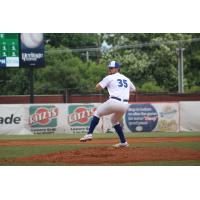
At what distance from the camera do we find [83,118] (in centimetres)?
1688

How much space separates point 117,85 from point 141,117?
7.09 metres

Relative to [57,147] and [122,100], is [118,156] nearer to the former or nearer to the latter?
[122,100]

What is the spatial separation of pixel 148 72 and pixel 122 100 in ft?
35.0

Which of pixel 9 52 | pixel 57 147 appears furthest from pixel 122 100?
pixel 9 52

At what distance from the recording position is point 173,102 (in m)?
17.7

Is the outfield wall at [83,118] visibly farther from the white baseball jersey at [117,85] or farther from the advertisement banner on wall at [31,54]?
the white baseball jersey at [117,85]

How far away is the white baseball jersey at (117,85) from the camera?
10.1 metres

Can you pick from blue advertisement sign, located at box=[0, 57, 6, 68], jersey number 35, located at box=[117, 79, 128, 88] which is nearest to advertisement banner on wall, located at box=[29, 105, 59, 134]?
blue advertisement sign, located at box=[0, 57, 6, 68]

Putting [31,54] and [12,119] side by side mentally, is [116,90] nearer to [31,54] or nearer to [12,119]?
[31,54]

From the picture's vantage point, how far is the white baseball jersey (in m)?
10.1

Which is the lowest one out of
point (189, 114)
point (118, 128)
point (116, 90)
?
point (189, 114)

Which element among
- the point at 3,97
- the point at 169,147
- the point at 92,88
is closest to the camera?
the point at 169,147

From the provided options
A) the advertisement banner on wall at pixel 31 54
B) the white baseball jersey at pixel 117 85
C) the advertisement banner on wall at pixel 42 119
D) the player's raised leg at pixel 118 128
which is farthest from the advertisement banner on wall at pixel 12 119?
the white baseball jersey at pixel 117 85

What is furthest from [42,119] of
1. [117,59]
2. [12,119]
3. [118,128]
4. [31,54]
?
[118,128]
